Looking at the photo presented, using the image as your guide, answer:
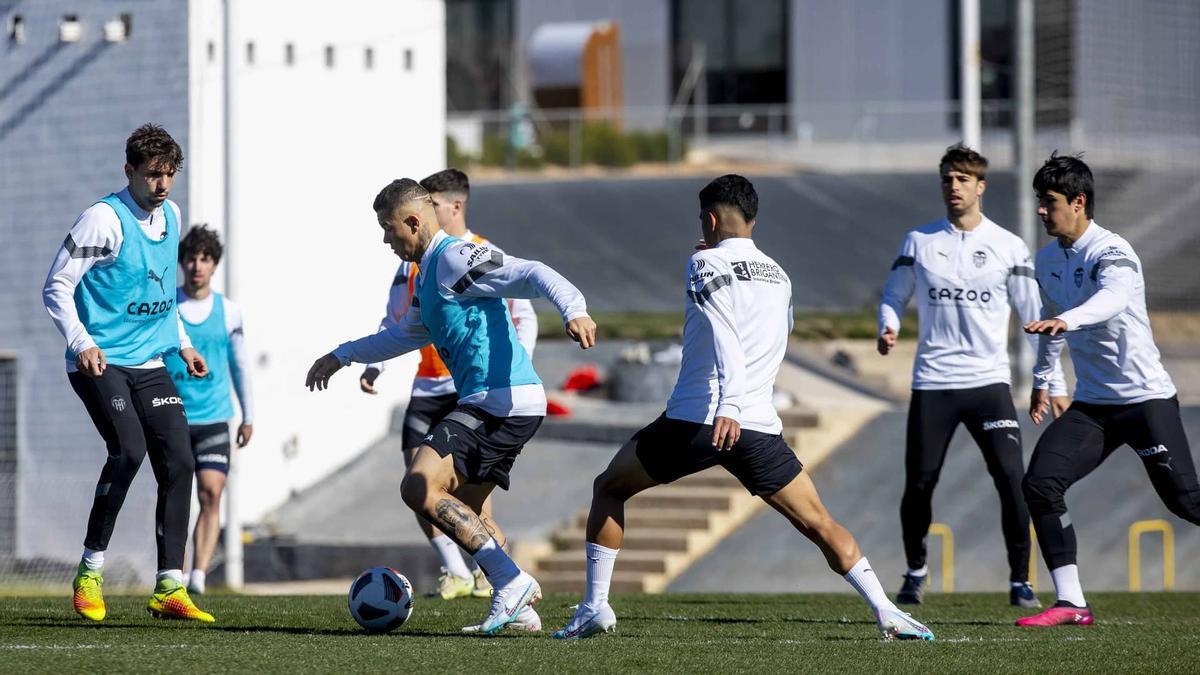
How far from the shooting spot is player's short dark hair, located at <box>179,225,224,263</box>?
10148 mm

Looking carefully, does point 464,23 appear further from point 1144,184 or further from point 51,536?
point 51,536

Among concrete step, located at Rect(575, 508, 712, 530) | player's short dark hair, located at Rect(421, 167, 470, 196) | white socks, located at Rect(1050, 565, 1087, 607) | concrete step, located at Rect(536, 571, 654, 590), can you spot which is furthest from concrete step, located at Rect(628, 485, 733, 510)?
white socks, located at Rect(1050, 565, 1087, 607)

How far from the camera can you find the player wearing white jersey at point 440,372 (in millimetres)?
9383

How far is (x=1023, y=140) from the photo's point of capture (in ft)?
68.6

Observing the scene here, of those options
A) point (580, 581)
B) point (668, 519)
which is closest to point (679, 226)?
point (668, 519)

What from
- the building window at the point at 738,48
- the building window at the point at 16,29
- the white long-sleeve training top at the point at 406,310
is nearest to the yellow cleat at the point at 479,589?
the white long-sleeve training top at the point at 406,310

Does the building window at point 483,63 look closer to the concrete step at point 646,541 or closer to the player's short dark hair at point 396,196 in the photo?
the concrete step at point 646,541

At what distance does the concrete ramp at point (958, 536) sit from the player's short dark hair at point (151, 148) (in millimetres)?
9812

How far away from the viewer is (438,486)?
7.27 meters

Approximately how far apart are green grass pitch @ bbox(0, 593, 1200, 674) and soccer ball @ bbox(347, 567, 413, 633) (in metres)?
0.10

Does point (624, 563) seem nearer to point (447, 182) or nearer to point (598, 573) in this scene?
point (447, 182)

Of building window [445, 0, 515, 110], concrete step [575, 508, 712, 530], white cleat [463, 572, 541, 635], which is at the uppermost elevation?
building window [445, 0, 515, 110]

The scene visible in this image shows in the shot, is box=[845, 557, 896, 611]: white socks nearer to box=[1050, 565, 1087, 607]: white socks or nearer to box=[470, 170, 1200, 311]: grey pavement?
box=[1050, 565, 1087, 607]: white socks

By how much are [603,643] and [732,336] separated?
136 centimetres
